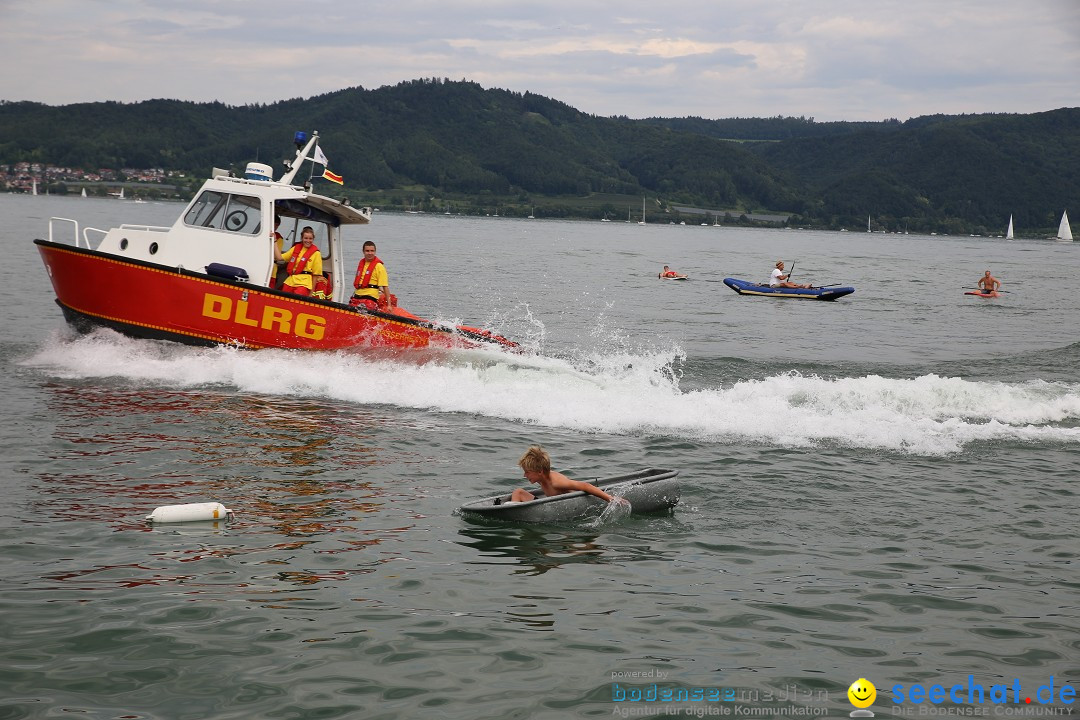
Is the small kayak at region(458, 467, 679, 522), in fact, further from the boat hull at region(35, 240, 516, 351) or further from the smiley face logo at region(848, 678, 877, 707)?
the boat hull at region(35, 240, 516, 351)

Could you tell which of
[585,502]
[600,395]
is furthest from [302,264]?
[585,502]

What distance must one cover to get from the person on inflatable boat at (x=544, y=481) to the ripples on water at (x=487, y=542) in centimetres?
36

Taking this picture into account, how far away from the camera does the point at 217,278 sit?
15.6 m

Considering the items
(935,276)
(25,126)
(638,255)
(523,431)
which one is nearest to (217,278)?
Result: (523,431)

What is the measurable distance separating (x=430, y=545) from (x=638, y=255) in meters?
79.9

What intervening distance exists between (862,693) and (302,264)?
11.9 m

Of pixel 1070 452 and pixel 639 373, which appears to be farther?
pixel 639 373

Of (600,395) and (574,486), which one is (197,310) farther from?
(574,486)

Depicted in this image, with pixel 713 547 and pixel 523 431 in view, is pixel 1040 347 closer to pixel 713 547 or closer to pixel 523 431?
pixel 523 431

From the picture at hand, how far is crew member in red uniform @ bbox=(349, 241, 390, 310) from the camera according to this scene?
55.3 feet

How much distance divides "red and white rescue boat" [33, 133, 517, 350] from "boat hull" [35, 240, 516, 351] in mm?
16

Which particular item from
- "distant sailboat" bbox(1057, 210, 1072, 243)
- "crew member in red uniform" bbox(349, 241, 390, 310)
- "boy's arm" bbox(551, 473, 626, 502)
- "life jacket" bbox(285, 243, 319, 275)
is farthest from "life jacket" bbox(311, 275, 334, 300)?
"distant sailboat" bbox(1057, 210, 1072, 243)

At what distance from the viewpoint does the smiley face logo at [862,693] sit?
268 inches

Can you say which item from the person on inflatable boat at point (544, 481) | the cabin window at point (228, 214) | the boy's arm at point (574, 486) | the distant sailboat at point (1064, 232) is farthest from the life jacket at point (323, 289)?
the distant sailboat at point (1064, 232)
